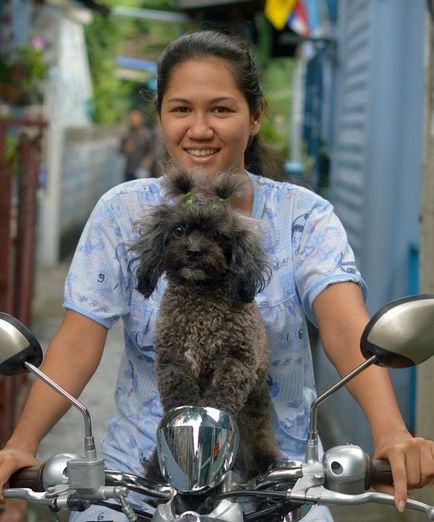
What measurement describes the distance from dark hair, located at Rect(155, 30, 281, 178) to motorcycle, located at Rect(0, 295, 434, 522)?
3.18 feet

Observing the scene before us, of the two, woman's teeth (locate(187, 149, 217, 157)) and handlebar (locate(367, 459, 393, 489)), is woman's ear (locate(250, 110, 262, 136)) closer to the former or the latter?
woman's teeth (locate(187, 149, 217, 157))

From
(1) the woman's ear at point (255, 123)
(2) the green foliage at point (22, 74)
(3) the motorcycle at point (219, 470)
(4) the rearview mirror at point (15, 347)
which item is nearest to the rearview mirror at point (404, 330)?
(3) the motorcycle at point (219, 470)

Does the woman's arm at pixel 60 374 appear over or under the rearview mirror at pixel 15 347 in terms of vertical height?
under

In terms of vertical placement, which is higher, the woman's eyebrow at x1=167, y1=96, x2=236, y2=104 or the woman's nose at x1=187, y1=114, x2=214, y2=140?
the woman's eyebrow at x1=167, y1=96, x2=236, y2=104

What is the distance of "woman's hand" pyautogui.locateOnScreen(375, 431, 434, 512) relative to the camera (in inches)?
89.7

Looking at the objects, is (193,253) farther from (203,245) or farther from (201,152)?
(201,152)

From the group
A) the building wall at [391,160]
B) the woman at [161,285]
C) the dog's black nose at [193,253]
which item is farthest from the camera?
the building wall at [391,160]

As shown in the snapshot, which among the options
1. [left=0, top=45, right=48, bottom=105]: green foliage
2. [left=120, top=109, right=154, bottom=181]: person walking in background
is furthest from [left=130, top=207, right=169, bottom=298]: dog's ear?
[left=120, top=109, right=154, bottom=181]: person walking in background

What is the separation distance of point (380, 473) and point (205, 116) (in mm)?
1096

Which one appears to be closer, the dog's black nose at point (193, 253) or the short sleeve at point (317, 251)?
the dog's black nose at point (193, 253)

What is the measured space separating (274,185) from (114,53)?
121 feet

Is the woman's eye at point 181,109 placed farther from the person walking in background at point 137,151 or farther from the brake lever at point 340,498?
the person walking in background at point 137,151

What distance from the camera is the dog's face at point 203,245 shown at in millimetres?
2633

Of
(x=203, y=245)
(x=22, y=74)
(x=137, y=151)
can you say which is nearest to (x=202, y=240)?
(x=203, y=245)
